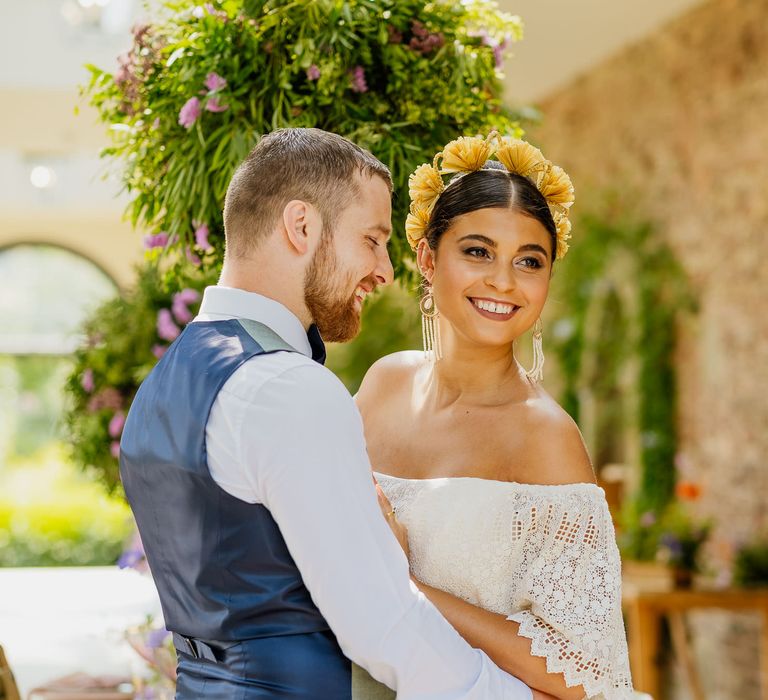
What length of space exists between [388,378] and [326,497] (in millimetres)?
1145

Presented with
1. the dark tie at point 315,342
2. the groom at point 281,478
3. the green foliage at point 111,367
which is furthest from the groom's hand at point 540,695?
the green foliage at point 111,367

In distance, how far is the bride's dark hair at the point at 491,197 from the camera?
7.47ft

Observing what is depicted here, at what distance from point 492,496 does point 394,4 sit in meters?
1.02

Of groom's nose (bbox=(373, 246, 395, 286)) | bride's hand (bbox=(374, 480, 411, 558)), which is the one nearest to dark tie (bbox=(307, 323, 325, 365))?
groom's nose (bbox=(373, 246, 395, 286))

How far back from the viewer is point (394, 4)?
227cm

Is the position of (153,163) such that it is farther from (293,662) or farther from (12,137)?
(12,137)

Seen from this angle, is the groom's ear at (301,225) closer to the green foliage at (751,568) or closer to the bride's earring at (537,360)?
the bride's earring at (537,360)

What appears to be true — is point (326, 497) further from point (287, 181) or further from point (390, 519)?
point (287, 181)

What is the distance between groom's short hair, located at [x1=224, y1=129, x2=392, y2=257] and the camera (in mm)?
1708

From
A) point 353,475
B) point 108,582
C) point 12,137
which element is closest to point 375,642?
point 353,475

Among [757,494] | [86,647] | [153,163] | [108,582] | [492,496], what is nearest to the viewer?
[492,496]

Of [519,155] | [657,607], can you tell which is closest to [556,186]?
[519,155]

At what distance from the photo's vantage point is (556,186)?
2.32 meters

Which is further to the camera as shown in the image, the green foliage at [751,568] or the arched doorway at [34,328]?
the arched doorway at [34,328]
